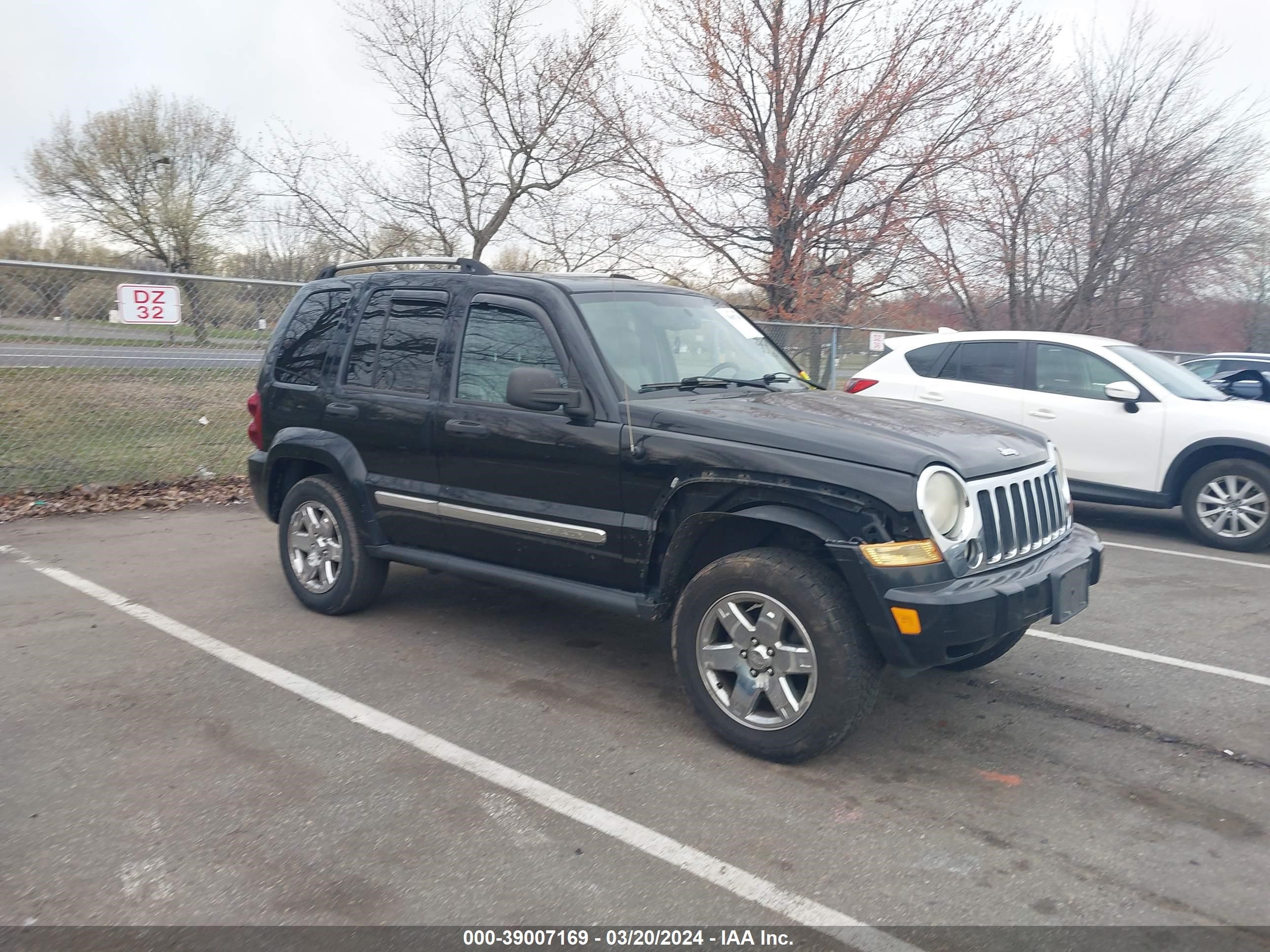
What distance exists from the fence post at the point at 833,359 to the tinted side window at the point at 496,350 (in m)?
8.85

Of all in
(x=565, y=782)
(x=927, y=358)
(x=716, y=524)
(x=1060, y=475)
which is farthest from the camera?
(x=927, y=358)

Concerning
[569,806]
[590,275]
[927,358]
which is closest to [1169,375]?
[927,358]

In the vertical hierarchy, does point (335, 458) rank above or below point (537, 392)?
below

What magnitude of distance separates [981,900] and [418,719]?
7.78 feet

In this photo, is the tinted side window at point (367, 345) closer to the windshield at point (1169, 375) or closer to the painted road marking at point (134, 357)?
the painted road marking at point (134, 357)

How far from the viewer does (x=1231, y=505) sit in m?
8.09

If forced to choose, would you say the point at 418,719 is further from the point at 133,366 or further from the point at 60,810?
the point at 133,366

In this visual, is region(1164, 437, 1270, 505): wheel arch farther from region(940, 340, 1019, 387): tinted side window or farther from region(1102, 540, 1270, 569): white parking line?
region(940, 340, 1019, 387): tinted side window

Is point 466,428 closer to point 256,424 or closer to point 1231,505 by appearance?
point 256,424

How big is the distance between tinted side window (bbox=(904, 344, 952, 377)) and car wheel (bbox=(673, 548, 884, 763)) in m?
6.09

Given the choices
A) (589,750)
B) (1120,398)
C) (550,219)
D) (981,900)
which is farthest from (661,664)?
(550,219)

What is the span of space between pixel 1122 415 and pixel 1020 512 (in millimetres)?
5104

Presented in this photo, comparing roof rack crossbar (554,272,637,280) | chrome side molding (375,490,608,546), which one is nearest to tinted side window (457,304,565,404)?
roof rack crossbar (554,272,637,280)

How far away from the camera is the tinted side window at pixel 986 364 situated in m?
9.05
